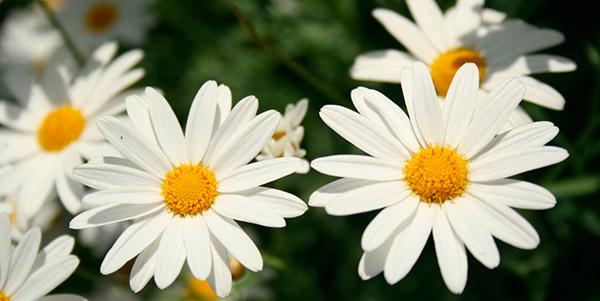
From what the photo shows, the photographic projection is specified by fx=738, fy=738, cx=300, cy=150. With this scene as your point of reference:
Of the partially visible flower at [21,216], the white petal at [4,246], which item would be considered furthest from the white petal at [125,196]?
the partially visible flower at [21,216]

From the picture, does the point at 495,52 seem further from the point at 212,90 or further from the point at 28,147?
the point at 28,147

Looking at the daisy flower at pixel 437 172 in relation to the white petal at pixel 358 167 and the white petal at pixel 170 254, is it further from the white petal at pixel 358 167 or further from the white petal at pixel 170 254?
the white petal at pixel 170 254

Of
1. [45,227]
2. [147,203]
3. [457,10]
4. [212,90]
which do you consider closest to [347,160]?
[212,90]

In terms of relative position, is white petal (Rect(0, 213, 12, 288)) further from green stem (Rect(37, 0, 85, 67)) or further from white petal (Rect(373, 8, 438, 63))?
white petal (Rect(373, 8, 438, 63))

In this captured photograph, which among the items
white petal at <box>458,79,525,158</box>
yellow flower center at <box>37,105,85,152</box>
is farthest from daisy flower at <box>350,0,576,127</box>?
yellow flower center at <box>37,105,85,152</box>

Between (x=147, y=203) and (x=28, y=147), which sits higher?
(x=28, y=147)
